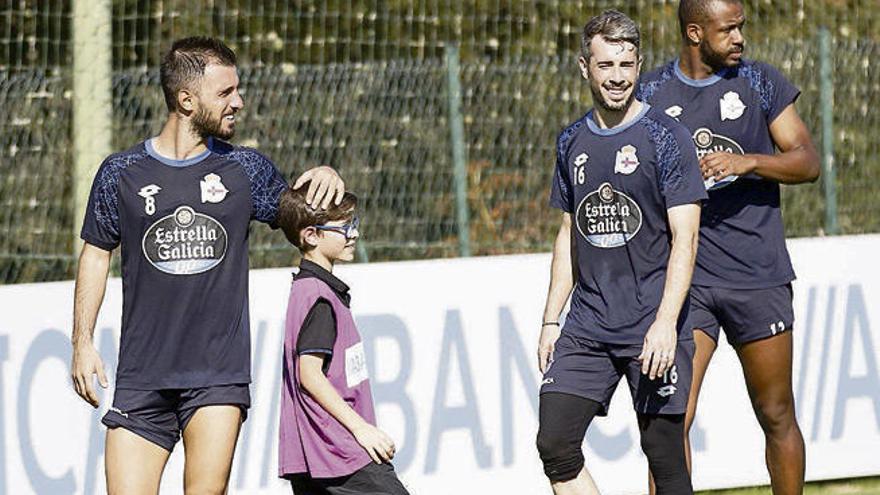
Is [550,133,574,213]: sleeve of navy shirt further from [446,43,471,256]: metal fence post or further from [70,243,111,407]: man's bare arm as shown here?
[446,43,471,256]: metal fence post

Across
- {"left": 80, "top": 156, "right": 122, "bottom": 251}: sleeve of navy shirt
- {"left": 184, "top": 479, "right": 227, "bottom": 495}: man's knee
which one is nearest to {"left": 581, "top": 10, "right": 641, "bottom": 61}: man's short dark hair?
{"left": 80, "top": 156, "right": 122, "bottom": 251}: sleeve of navy shirt

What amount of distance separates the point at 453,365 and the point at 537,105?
2778mm

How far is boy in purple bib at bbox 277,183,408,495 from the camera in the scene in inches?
249

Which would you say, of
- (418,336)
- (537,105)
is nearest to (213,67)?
(418,336)

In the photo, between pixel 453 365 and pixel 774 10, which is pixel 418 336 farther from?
pixel 774 10

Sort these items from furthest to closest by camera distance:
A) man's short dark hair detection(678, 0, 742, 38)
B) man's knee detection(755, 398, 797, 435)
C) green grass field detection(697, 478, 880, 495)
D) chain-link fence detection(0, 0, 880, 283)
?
1. chain-link fence detection(0, 0, 880, 283)
2. green grass field detection(697, 478, 880, 495)
3. man's knee detection(755, 398, 797, 435)
4. man's short dark hair detection(678, 0, 742, 38)

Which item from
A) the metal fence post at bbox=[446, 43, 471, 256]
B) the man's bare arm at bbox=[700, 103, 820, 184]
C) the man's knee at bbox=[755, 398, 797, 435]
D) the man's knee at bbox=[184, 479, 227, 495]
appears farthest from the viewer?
the metal fence post at bbox=[446, 43, 471, 256]

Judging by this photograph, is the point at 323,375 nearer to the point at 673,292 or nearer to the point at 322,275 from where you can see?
the point at 322,275

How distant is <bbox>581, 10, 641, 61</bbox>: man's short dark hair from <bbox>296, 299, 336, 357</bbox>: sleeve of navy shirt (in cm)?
130

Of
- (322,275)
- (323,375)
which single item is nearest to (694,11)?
(322,275)

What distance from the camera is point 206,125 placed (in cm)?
657

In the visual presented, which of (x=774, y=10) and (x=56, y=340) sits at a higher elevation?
(x=774, y=10)

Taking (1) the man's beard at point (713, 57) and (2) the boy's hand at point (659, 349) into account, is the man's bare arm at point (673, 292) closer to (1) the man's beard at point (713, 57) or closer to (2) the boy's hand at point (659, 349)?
(2) the boy's hand at point (659, 349)

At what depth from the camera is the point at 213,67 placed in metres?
6.56
